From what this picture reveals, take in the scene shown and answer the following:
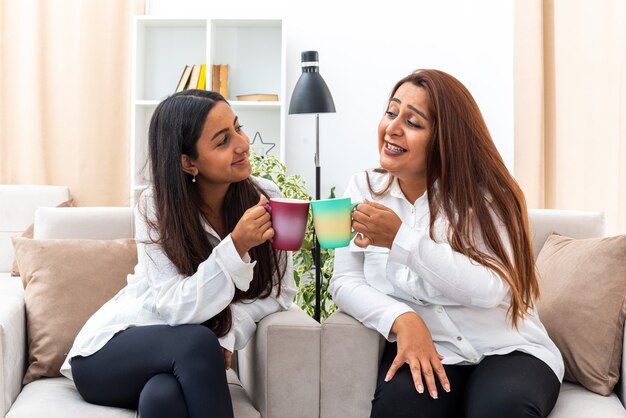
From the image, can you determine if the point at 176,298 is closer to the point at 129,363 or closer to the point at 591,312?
the point at 129,363

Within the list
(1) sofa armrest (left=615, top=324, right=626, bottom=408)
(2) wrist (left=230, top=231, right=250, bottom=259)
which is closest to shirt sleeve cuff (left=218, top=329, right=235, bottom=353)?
(2) wrist (left=230, top=231, right=250, bottom=259)

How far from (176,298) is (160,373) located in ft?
0.55

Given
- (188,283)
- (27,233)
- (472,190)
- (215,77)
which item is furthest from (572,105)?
(27,233)

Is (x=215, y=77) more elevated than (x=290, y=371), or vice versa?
(x=215, y=77)

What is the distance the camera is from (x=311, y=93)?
2883 millimetres

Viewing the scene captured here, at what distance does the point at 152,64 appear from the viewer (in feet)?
12.0

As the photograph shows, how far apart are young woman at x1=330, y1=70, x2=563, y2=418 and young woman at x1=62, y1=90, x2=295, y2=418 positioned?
9.6 inches

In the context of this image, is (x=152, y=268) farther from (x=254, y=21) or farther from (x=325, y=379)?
(x=254, y=21)

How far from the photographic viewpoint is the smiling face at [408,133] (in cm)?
175

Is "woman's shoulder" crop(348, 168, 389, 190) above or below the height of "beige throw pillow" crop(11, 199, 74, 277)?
above

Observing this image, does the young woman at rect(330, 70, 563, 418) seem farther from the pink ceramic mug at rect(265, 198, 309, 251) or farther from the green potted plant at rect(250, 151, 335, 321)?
the green potted plant at rect(250, 151, 335, 321)

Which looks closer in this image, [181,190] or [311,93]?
[181,190]

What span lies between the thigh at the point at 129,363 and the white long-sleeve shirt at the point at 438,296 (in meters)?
0.40

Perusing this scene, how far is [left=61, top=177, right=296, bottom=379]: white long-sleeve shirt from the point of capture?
1645 mm
